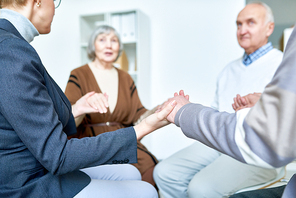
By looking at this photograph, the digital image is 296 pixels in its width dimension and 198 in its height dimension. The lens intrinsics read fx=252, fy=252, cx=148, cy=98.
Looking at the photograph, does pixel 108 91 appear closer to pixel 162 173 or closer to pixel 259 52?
pixel 162 173

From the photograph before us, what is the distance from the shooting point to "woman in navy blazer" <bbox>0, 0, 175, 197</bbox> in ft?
2.59

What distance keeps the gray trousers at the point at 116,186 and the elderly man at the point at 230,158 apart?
34 cm

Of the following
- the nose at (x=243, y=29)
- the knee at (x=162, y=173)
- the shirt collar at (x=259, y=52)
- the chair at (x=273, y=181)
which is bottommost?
the knee at (x=162, y=173)

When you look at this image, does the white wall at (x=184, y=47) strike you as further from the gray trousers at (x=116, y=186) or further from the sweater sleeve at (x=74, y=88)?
the gray trousers at (x=116, y=186)

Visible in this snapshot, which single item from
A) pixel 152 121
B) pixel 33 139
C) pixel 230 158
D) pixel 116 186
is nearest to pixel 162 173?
pixel 230 158

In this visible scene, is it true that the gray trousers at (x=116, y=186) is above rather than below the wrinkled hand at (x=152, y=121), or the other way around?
below

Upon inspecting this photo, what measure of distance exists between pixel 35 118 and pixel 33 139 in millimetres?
68

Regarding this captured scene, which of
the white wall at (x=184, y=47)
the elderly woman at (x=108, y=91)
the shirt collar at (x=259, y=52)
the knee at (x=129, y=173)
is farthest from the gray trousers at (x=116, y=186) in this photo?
the white wall at (x=184, y=47)

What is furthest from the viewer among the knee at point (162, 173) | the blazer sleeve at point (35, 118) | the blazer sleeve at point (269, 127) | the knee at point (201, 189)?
the knee at point (162, 173)

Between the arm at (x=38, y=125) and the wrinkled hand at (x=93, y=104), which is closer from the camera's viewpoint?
the arm at (x=38, y=125)

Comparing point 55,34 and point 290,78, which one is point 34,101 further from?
point 55,34

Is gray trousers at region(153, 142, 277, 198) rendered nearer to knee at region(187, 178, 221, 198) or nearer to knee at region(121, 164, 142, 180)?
knee at region(187, 178, 221, 198)

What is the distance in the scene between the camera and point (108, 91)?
2.14 metres

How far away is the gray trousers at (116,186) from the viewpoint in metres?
1.01
